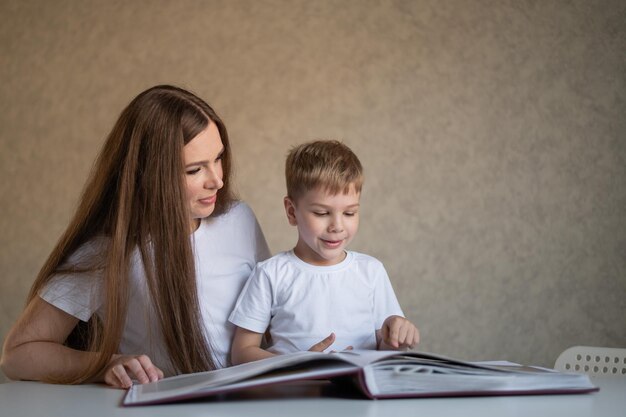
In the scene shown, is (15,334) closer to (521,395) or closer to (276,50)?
(521,395)

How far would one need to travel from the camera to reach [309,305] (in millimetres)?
1528

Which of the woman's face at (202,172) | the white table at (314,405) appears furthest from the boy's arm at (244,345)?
the white table at (314,405)

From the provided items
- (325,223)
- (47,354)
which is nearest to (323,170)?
(325,223)

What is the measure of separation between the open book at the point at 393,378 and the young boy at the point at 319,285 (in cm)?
64

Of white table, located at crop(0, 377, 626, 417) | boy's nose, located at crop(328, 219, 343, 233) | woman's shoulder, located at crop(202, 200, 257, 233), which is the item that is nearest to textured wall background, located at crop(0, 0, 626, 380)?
Answer: woman's shoulder, located at crop(202, 200, 257, 233)

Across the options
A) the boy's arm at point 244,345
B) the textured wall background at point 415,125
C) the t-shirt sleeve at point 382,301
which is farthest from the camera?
the textured wall background at point 415,125

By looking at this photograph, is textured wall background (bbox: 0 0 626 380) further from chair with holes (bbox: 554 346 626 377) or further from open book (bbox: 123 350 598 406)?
open book (bbox: 123 350 598 406)

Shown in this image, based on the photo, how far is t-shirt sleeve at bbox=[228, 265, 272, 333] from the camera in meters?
1.52

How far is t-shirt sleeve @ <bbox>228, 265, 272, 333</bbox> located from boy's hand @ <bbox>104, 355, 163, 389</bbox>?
0.44m

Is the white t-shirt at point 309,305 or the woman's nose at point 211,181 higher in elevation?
the woman's nose at point 211,181

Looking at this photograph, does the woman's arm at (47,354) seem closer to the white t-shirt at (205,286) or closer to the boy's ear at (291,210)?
the white t-shirt at (205,286)

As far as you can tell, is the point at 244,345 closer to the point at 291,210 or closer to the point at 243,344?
the point at 243,344

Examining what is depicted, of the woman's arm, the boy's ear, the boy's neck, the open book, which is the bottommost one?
the woman's arm

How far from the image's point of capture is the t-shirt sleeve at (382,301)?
159cm
